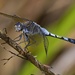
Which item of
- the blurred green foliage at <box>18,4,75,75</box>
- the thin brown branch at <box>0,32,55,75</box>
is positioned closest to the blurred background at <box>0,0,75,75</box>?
the blurred green foliage at <box>18,4,75,75</box>

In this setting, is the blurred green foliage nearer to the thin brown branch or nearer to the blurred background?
the blurred background

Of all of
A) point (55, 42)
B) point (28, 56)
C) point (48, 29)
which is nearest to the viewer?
point (28, 56)

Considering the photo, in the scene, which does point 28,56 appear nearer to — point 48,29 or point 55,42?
point 55,42

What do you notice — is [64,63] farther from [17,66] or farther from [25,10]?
[25,10]

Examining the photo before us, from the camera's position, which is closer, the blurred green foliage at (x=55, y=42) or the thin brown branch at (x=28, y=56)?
the thin brown branch at (x=28, y=56)

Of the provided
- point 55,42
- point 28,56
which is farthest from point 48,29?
point 28,56

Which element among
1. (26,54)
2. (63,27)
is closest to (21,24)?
(26,54)

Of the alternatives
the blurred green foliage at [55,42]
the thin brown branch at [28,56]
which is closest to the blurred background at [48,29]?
the blurred green foliage at [55,42]

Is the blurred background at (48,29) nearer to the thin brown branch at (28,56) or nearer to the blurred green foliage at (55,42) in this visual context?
the blurred green foliage at (55,42)
